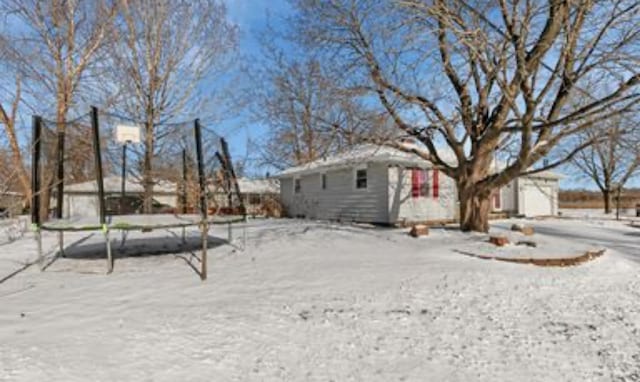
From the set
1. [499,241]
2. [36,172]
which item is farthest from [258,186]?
[499,241]

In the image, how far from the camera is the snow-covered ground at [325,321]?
2799mm

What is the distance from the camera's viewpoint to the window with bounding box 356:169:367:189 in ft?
47.7

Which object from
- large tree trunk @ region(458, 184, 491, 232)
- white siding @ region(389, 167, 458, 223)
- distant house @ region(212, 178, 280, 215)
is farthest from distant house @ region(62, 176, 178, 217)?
large tree trunk @ region(458, 184, 491, 232)

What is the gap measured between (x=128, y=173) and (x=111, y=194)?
1.14 metres

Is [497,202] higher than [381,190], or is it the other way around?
[381,190]

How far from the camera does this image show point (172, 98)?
16656 mm

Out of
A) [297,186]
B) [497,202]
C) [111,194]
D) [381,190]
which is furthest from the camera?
[297,186]

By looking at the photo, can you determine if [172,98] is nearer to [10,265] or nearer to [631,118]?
[10,265]

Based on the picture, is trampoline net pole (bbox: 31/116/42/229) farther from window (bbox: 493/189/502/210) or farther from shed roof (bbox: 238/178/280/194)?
shed roof (bbox: 238/178/280/194)

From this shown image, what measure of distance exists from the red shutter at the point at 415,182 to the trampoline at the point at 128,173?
6760 millimetres

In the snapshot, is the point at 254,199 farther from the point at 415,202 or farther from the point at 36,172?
the point at 36,172

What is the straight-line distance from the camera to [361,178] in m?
14.8

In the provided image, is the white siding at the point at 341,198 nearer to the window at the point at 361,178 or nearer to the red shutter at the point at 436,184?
the window at the point at 361,178

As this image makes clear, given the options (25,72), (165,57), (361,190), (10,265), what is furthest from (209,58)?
(10,265)
